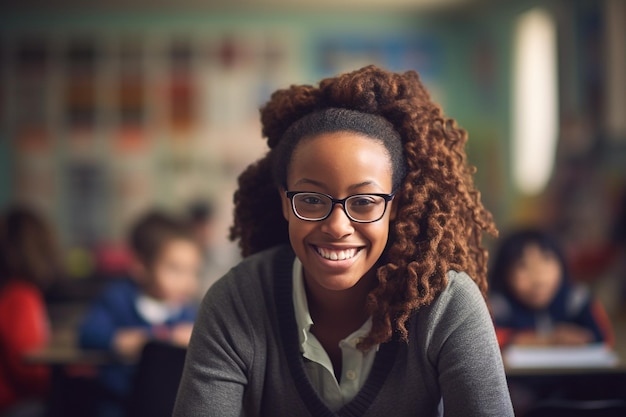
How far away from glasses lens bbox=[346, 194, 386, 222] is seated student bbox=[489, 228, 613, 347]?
5.36ft

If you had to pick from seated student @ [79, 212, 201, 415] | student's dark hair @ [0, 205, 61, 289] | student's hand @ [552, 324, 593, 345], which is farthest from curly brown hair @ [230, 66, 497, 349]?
student's dark hair @ [0, 205, 61, 289]

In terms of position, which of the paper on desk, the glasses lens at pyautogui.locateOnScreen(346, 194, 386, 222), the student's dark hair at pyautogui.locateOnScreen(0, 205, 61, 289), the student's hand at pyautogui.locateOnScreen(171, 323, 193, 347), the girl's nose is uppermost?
the glasses lens at pyautogui.locateOnScreen(346, 194, 386, 222)

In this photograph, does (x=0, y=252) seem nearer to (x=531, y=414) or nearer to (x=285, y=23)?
(x=531, y=414)

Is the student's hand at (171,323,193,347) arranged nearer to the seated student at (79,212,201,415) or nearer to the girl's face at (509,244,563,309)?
the seated student at (79,212,201,415)

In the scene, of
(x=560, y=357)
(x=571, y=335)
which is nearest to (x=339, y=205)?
(x=560, y=357)

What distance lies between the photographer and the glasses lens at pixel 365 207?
4.03ft

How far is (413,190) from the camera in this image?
127 centimetres

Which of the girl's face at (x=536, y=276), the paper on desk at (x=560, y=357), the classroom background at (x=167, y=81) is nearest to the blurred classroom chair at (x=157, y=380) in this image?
the paper on desk at (x=560, y=357)

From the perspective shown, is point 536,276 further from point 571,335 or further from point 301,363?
point 301,363

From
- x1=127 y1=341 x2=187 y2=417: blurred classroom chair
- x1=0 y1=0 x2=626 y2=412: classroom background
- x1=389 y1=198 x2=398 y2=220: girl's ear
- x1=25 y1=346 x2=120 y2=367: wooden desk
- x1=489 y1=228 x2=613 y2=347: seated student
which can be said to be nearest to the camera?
x1=389 y1=198 x2=398 y2=220: girl's ear

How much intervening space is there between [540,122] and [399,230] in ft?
20.4

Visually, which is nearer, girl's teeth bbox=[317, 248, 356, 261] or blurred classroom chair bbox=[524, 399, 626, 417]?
girl's teeth bbox=[317, 248, 356, 261]

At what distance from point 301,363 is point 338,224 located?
0.87 ft

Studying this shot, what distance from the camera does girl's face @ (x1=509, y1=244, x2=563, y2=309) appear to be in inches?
109
